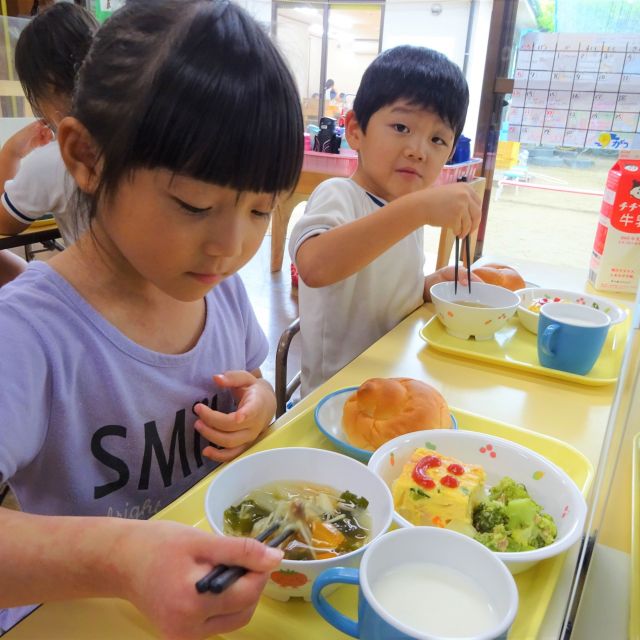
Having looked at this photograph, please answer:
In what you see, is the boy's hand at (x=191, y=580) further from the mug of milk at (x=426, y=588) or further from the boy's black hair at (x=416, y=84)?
the boy's black hair at (x=416, y=84)

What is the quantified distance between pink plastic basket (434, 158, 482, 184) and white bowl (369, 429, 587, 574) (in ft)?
6.10

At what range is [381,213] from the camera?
109cm

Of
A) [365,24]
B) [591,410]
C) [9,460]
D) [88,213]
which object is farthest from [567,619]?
[365,24]

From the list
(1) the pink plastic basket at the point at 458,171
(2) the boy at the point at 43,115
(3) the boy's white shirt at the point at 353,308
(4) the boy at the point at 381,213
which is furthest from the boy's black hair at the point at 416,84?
(1) the pink plastic basket at the point at 458,171

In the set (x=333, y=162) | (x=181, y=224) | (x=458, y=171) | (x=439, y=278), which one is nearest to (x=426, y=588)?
(x=181, y=224)

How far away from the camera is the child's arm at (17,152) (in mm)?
1723

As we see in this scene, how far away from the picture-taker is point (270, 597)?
1.65 feet

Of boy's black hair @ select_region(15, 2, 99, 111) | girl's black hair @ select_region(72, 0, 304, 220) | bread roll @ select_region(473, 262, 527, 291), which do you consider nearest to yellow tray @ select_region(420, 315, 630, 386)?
bread roll @ select_region(473, 262, 527, 291)

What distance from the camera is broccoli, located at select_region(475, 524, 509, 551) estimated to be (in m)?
0.56

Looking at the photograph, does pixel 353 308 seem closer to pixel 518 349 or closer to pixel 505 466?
pixel 518 349

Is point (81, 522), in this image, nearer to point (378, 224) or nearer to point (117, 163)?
point (117, 163)

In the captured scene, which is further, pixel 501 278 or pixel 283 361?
pixel 501 278

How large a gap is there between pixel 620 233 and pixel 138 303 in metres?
1.43

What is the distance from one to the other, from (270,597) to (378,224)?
75 cm
